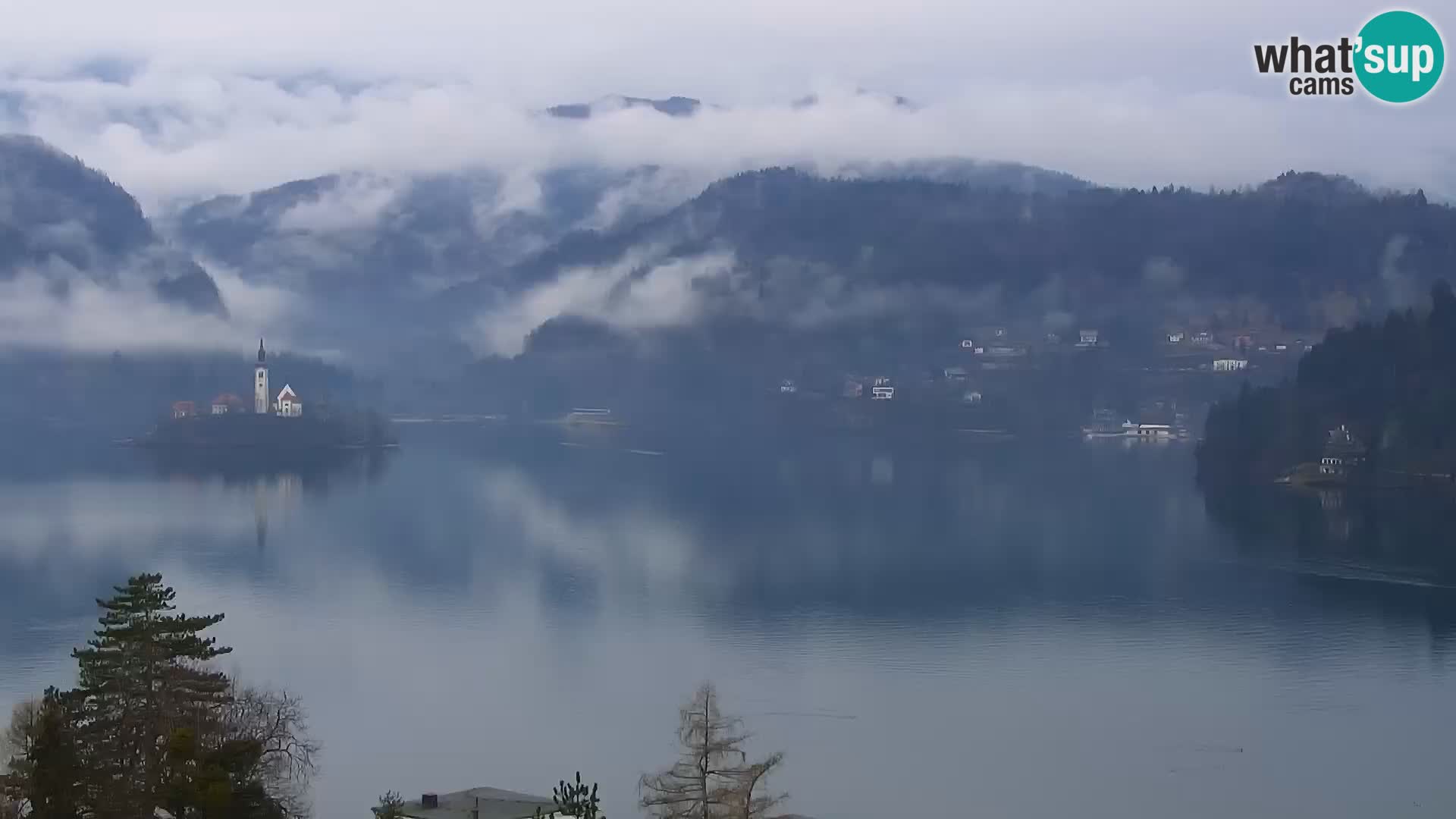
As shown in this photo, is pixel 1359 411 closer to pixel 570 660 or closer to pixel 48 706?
pixel 570 660

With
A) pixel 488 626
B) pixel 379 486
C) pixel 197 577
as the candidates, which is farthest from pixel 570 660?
pixel 379 486

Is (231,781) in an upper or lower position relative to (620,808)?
upper

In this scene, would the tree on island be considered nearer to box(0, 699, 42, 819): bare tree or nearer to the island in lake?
box(0, 699, 42, 819): bare tree

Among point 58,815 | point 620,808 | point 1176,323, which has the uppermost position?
point 1176,323

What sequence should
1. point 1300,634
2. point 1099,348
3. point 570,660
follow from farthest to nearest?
point 1099,348 → point 1300,634 → point 570,660

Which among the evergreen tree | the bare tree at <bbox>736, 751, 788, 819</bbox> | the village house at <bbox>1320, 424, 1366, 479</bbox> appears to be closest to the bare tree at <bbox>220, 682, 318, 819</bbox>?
the evergreen tree

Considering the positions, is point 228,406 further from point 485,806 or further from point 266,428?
point 485,806

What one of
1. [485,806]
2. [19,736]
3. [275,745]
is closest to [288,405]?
[275,745]
